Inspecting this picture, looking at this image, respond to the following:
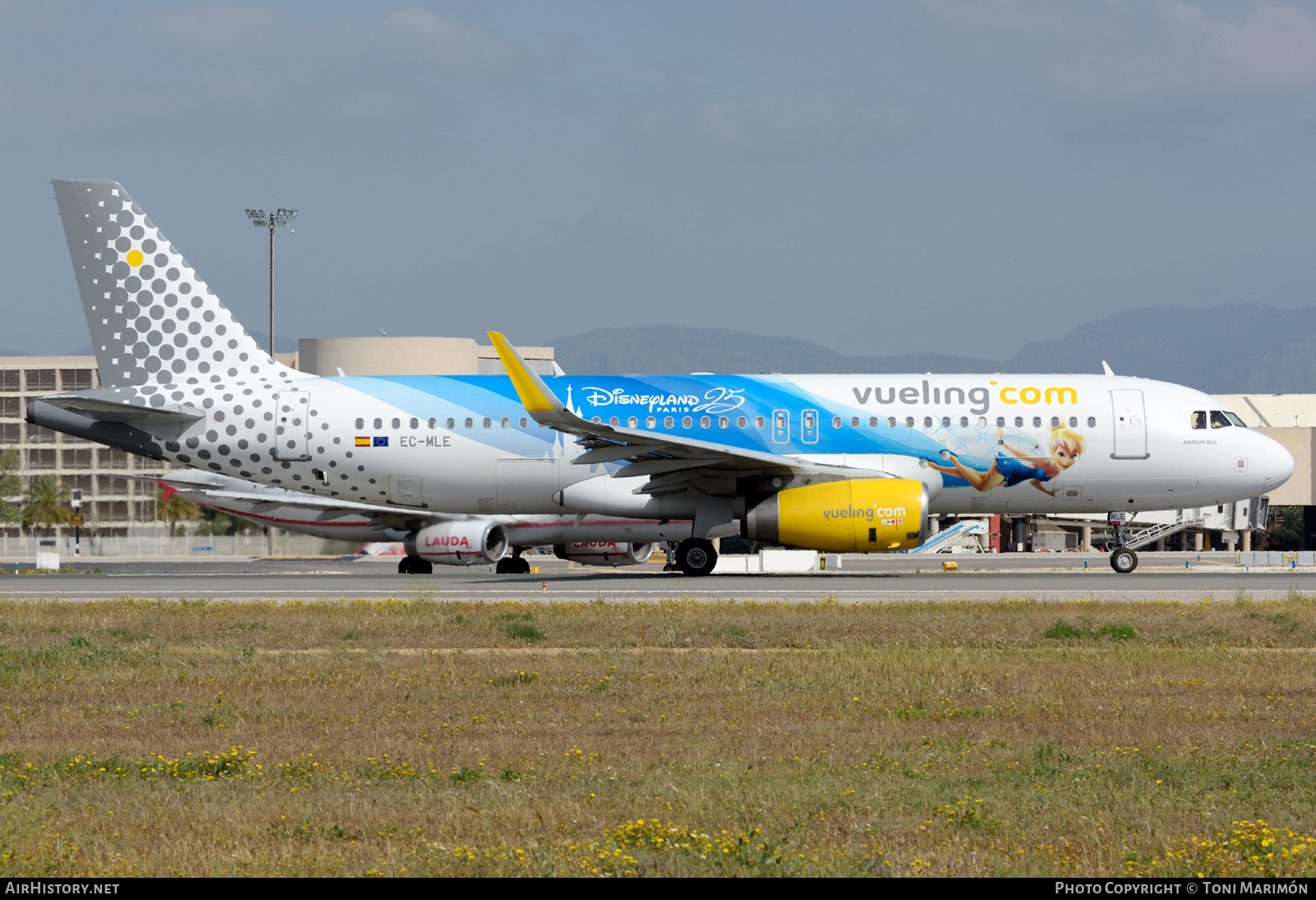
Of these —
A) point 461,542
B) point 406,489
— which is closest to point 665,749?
point 406,489

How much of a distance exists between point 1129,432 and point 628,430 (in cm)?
1033

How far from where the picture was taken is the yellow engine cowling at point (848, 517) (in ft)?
78.3

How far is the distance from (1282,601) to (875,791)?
561 inches

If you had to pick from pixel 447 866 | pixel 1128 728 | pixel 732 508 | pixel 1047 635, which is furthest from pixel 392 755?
pixel 732 508

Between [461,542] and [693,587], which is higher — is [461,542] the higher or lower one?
the higher one

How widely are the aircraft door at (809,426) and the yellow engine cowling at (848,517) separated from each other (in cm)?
162

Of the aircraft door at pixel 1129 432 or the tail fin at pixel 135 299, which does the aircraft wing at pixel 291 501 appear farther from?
the aircraft door at pixel 1129 432

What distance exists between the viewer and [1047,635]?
48.7 ft

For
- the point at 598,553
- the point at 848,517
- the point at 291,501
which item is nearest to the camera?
the point at 848,517

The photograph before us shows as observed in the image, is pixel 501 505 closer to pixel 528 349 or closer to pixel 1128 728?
pixel 1128 728

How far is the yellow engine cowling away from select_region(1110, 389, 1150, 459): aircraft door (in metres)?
4.62

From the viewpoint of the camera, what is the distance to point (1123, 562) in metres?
28.0

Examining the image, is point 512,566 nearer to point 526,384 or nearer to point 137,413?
point 137,413

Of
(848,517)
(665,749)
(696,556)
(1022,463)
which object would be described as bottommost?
(665,749)
